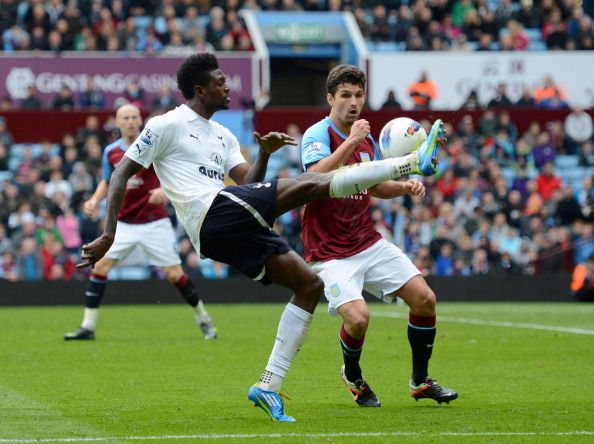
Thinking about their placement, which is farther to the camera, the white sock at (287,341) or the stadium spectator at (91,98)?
the stadium spectator at (91,98)

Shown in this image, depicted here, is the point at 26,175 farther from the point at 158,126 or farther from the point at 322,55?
the point at 158,126

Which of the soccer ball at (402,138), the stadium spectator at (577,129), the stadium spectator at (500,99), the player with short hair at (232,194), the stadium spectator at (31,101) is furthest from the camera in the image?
the stadium spectator at (500,99)

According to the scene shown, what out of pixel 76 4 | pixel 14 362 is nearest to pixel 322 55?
pixel 76 4

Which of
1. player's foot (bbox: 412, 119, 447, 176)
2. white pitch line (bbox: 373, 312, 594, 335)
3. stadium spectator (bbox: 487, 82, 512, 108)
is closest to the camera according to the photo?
player's foot (bbox: 412, 119, 447, 176)

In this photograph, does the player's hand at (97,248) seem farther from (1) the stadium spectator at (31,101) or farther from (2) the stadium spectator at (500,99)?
(2) the stadium spectator at (500,99)

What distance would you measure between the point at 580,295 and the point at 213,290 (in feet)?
22.4

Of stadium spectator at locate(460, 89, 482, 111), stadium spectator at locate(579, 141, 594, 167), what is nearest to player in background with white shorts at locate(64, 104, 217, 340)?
stadium spectator at locate(460, 89, 482, 111)

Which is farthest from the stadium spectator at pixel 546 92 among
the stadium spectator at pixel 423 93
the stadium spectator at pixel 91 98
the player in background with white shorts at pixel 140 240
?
the player in background with white shorts at pixel 140 240

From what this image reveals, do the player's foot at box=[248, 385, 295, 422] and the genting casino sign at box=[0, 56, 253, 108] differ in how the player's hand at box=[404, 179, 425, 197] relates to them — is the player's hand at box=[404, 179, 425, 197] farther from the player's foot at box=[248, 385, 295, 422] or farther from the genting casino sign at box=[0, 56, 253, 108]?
the genting casino sign at box=[0, 56, 253, 108]

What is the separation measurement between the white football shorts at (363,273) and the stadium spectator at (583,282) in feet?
47.8

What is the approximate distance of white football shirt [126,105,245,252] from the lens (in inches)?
322

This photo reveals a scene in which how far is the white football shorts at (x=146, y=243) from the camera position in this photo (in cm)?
1477

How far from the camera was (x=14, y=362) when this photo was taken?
12.2 meters

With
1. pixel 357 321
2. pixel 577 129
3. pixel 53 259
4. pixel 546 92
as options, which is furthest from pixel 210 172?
pixel 546 92
